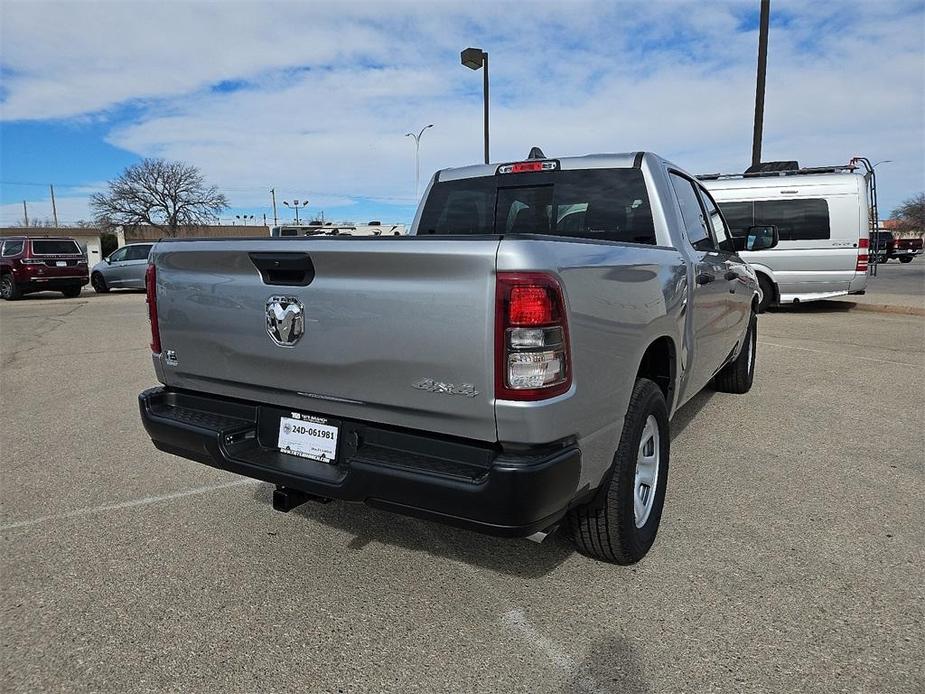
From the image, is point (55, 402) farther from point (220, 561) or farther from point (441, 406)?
point (441, 406)

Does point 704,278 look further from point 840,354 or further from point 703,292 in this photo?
point 840,354

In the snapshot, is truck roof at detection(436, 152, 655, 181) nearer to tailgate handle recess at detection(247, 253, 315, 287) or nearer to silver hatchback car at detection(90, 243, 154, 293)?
tailgate handle recess at detection(247, 253, 315, 287)

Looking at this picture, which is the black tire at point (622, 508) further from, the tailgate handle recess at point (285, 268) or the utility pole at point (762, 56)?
the utility pole at point (762, 56)

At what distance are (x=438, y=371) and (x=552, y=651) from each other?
1101 mm

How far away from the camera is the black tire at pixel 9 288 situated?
18766mm

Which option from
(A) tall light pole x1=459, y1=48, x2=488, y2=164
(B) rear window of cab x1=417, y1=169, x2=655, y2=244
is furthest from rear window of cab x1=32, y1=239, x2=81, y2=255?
(B) rear window of cab x1=417, y1=169, x2=655, y2=244

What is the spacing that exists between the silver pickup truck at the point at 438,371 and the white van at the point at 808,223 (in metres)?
9.65

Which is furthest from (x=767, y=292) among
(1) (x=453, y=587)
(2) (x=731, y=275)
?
(1) (x=453, y=587)

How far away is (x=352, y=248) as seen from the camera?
89.0 inches

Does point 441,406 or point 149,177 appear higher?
point 149,177

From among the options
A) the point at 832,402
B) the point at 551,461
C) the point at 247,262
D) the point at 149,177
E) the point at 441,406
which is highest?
the point at 149,177

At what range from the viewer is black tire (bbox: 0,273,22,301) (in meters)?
18.8

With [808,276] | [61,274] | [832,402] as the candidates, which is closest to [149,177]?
[61,274]

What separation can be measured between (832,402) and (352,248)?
501 cm
